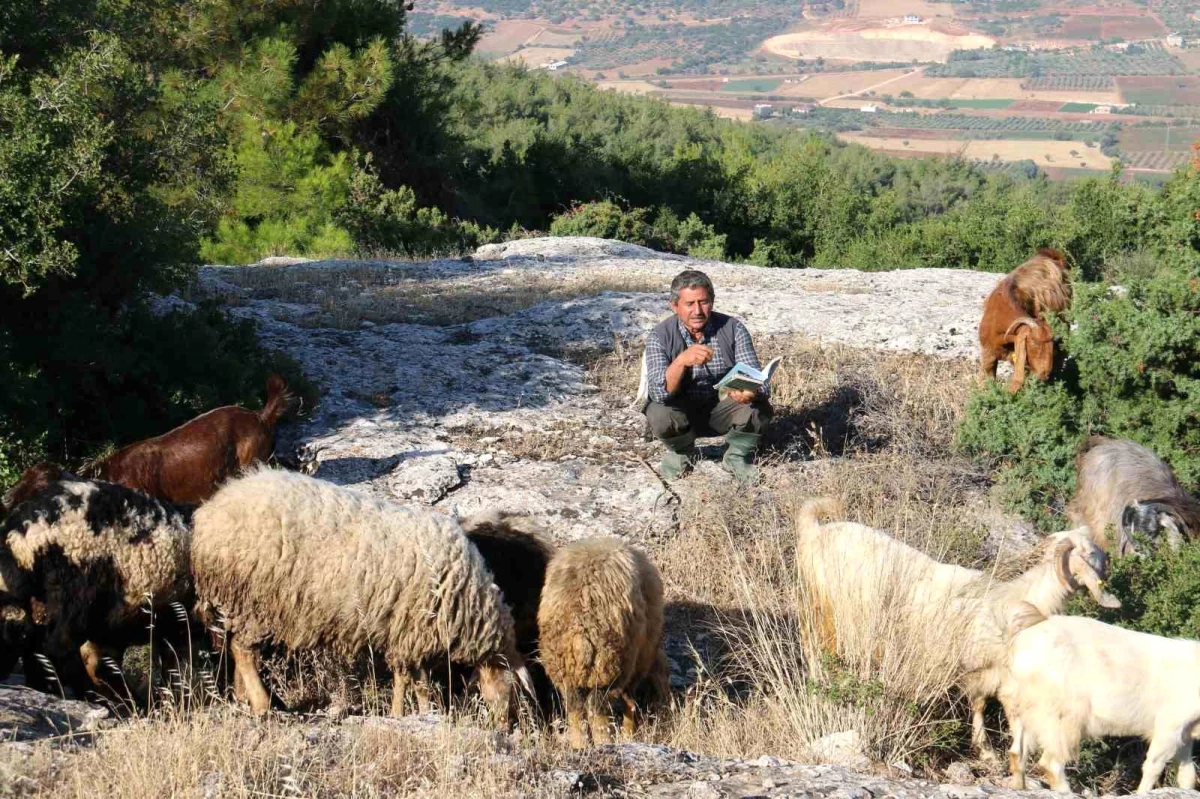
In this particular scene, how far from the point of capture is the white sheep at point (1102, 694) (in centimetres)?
501

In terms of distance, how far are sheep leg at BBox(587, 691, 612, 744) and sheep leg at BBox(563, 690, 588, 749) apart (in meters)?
0.04

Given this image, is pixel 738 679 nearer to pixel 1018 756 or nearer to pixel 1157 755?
pixel 1018 756

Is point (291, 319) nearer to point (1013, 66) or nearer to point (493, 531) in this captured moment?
point (493, 531)

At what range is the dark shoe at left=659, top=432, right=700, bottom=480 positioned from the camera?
27.2ft

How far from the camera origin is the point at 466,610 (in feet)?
17.4

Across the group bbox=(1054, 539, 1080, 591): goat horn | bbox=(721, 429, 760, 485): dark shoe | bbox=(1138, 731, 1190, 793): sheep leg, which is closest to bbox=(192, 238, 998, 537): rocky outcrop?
bbox=(721, 429, 760, 485): dark shoe

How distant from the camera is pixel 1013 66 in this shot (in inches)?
4272

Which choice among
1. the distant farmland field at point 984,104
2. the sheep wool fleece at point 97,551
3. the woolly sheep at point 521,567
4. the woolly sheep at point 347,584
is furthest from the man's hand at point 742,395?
the distant farmland field at point 984,104

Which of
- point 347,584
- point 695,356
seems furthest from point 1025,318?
point 347,584

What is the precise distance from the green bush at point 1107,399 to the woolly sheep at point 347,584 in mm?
4754

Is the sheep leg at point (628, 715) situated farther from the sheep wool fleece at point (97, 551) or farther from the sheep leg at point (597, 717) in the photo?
the sheep wool fleece at point (97, 551)

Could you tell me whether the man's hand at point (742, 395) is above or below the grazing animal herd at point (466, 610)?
above

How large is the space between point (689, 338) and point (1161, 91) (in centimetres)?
9595

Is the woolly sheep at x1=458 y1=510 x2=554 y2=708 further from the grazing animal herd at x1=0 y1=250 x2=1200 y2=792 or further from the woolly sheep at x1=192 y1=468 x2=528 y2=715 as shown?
the woolly sheep at x1=192 y1=468 x2=528 y2=715
